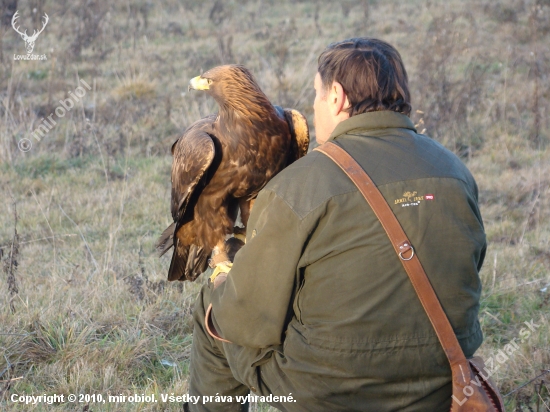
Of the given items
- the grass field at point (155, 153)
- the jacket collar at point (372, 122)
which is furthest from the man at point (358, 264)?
the grass field at point (155, 153)

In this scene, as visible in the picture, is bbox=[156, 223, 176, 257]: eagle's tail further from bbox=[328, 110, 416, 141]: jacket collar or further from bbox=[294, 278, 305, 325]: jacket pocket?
bbox=[328, 110, 416, 141]: jacket collar

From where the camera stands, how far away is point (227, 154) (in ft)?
12.6

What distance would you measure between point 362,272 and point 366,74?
2.36 feet

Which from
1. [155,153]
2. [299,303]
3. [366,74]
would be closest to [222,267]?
[299,303]

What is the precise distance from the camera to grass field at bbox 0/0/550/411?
409 cm

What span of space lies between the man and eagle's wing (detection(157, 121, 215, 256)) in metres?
1.28

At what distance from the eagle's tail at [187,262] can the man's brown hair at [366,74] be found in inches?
78.9

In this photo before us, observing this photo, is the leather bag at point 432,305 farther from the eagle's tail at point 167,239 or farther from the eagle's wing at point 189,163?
the eagle's tail at point 167,239

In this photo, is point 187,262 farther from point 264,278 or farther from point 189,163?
point 264,278

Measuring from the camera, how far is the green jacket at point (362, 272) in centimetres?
231

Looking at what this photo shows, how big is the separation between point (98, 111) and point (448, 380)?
788cm

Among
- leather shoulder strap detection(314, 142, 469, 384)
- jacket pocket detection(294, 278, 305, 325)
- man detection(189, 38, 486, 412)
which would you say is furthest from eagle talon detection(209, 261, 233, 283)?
leather shoulder strap detection(314, 142, 469, 384)

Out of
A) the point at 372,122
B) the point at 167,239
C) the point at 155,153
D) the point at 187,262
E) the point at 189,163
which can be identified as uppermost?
the point at 372,122

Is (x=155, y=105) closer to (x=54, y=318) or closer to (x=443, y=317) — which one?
(x=54, y=318)
